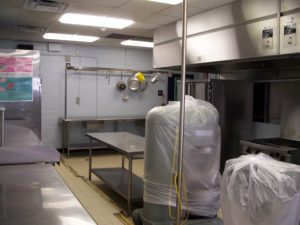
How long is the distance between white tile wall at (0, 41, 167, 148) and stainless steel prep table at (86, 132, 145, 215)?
240cm

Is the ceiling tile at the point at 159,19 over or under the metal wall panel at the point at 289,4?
over

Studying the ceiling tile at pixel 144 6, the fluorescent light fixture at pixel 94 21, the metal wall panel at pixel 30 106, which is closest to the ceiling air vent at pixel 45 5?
the fluorescent light fixture at pixel 94 21

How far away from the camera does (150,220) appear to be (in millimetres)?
2824

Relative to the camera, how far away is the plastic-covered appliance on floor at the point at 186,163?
275cm

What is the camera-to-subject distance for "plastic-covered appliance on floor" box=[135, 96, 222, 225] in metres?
2.75

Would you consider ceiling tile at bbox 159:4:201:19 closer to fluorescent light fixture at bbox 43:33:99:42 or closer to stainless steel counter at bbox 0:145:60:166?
stainless steel counter at bbox 0:145:60:166

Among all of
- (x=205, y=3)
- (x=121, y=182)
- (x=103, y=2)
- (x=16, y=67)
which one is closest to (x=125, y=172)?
(x=121, y=182)

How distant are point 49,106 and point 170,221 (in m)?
4.88

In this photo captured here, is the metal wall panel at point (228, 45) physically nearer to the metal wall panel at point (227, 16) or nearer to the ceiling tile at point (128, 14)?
the metal wall panel at point (227, 16)

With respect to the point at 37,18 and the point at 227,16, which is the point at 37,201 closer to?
the point at 227,16

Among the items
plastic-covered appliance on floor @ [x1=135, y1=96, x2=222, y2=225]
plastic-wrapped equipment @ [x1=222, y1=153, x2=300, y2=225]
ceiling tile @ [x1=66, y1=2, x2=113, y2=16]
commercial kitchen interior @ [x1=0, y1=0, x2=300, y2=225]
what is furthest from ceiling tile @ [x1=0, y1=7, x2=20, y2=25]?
plastic-wrapped equipment @ [x1=222, y1=153, x2=300, y2=225]

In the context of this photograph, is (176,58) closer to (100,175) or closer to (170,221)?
(100,175)

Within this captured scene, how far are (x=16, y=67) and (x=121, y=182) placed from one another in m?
2.38

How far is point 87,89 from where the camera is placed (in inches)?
287
